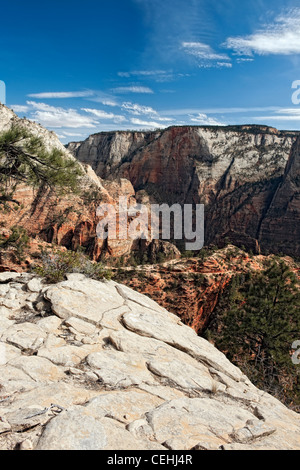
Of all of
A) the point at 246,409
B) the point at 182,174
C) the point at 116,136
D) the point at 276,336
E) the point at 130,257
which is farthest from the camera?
the point at 116,136

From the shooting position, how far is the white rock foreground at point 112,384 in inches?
116

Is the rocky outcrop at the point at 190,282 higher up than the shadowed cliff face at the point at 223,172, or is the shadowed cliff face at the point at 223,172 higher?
the shadowed cliff face at the point at 223,172

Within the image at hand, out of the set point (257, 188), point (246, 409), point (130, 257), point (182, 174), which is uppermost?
point (182, 174)

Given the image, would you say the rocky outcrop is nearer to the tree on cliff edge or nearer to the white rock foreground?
the tree on cliff edge

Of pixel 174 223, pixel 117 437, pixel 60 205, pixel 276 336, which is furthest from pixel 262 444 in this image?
pixel 174 223

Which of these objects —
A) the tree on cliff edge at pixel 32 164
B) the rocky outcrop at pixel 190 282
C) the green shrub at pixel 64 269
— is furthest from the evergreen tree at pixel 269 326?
the tree on cliff edge at pixel 32 164

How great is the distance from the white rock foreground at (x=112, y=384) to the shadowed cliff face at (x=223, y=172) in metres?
59.2

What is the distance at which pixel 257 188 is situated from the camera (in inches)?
3093

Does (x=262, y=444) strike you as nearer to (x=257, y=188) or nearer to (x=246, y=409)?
(x=246, y=409)

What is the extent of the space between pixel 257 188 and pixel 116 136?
65.6 metres

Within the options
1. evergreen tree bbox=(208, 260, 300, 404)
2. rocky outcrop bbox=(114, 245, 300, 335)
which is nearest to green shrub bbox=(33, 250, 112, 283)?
evergreen tree bbox=(208, 260, 300, 404)

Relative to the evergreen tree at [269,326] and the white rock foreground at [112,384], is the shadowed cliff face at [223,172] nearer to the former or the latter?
the evergreen tree at [269,326]

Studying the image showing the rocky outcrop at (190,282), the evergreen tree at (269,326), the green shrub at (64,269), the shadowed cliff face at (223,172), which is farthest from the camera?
the shadowed cliff face at (223,172)

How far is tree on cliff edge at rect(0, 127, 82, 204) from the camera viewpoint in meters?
8.05
